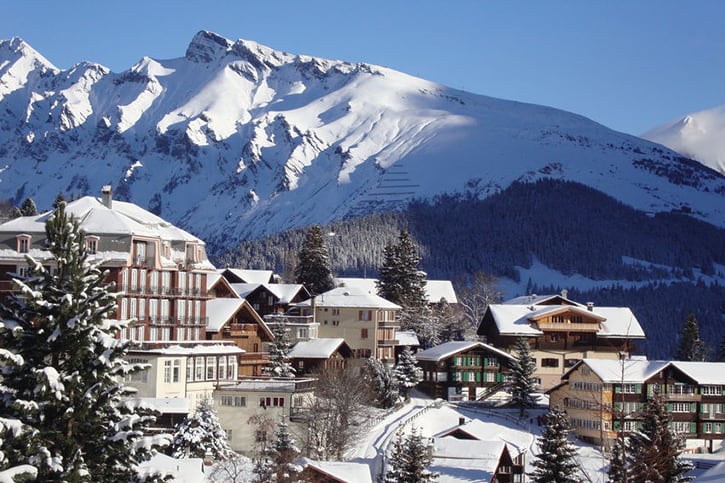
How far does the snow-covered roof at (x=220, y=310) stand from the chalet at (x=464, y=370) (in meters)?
21.2

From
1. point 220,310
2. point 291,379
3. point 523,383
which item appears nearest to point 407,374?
point 523,383

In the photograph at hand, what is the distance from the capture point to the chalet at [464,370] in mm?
101438

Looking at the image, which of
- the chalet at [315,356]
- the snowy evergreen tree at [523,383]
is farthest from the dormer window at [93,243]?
the snowy evergreen tree at [523,383]

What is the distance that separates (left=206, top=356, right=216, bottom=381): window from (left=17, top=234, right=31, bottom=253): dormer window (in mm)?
12521

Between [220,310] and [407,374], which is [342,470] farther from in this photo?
[407,374]

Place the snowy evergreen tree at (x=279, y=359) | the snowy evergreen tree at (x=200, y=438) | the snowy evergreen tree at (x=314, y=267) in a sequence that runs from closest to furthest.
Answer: the snowy evergreen tree at (x=200, y=438) → the snowy evergreen tree at (x=279, y=359) → the snowy evergreen tree at (x=314, y=267)

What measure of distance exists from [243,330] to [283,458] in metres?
26.7

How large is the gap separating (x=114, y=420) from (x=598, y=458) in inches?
2213

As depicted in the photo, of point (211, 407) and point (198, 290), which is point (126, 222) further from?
point (211, 407)

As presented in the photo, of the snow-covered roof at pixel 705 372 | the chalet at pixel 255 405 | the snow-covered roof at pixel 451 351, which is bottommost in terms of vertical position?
the chalet at pixel 255 405

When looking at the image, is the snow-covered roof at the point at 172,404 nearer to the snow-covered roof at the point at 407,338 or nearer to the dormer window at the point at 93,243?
the dormer window at the point at 93,243

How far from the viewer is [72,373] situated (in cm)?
2845

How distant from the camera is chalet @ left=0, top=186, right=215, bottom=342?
241ft

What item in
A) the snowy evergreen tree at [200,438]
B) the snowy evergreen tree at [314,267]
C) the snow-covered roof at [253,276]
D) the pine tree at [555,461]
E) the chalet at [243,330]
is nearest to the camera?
the pine tree at [555,461]
